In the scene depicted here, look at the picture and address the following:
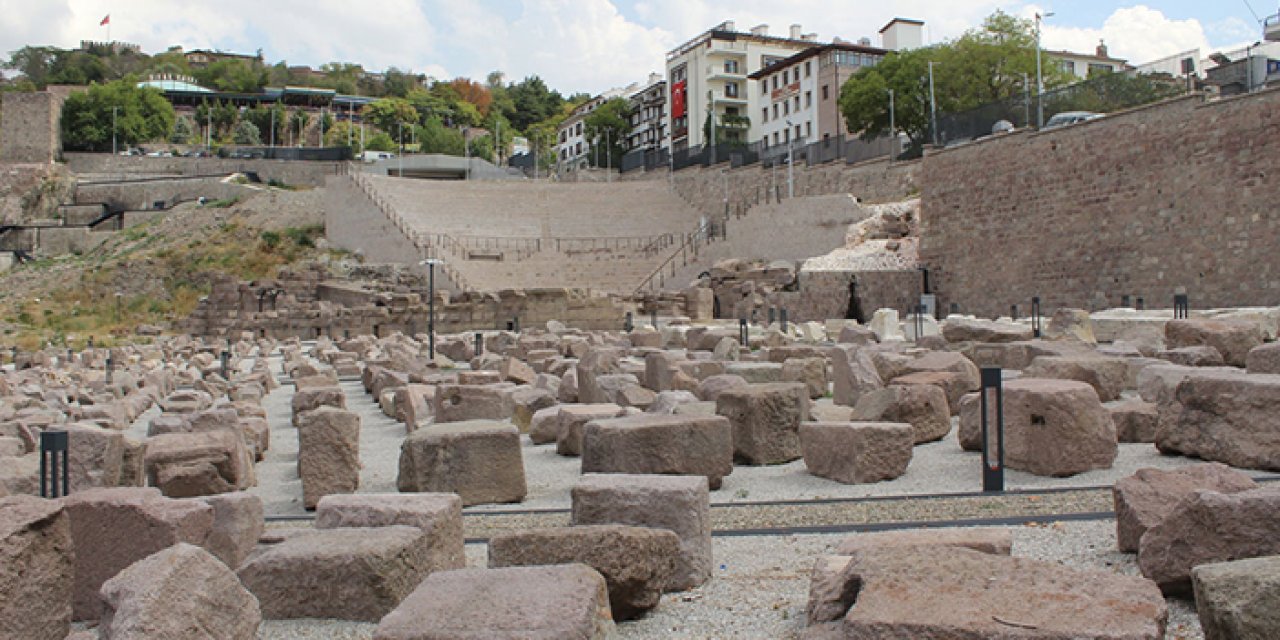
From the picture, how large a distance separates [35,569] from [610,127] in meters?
86.4

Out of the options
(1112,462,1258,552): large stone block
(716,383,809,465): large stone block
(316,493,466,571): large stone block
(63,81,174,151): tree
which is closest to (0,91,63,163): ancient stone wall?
(63,81,174,151): tree

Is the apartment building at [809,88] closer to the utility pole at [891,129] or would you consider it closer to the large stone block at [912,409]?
the utility pole at [891,129]

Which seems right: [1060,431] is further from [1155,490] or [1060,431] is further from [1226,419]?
[1155,490]

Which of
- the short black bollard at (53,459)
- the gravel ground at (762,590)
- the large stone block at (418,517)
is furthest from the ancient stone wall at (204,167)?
the gravel ground at (762,590)

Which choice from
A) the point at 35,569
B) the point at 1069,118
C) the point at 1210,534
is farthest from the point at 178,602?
the point at 1069,118

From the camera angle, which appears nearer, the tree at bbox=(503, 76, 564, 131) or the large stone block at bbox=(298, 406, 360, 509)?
the large stone block at bbox=(298, 406, 360, 509)

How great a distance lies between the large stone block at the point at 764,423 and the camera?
26.4 ft

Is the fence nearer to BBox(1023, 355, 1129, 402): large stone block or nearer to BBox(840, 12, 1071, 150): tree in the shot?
BBox(840, 12, 1071, 150): tree

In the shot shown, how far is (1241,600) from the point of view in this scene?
10.6ft

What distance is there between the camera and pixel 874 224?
120ft

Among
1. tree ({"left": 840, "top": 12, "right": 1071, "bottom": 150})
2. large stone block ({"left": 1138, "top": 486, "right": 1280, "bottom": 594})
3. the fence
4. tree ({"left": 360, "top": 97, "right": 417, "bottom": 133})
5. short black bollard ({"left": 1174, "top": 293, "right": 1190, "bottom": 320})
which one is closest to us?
large stone block ({"left": 1138, "top": 486, "right": 1280, "bottom": 594})

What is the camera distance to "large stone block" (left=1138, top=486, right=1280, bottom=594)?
4035 millimetres

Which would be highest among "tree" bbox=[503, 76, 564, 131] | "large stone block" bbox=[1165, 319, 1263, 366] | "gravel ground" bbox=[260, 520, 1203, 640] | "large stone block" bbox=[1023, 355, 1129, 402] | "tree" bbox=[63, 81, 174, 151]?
"tree" bbox=[503, 76, 564, 131]

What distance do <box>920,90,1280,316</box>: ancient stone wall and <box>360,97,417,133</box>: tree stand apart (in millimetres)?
80816
